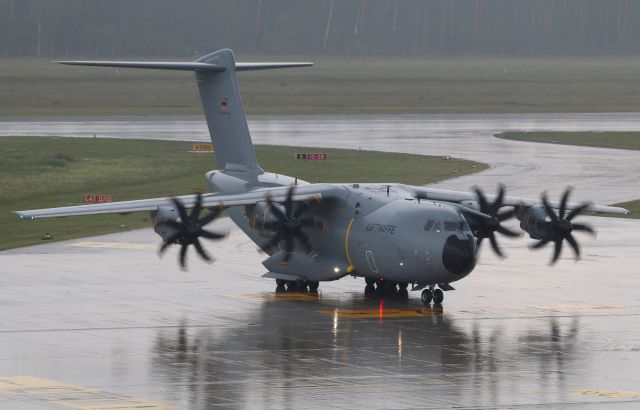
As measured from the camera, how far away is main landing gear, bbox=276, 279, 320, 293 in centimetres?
4122

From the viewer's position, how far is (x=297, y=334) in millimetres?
34531

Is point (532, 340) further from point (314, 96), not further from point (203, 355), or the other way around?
point (314, 96)

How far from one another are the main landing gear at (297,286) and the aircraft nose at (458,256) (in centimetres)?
527

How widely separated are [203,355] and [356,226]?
9.33m

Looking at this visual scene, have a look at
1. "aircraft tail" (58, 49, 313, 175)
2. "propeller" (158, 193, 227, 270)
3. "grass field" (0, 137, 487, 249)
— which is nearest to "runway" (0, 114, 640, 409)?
"propeller" (158, 193, 227, 270)

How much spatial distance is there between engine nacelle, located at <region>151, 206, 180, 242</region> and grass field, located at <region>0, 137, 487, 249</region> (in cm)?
1327

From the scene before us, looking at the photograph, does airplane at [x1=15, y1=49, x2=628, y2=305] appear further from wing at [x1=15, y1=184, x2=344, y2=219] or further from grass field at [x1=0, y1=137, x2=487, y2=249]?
grass field at [x1=0, y1=137, x2=487, y2=249]

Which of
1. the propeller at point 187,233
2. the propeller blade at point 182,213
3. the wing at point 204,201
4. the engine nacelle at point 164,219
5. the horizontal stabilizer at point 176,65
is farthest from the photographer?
the horizontal stabilizer at point 176,65

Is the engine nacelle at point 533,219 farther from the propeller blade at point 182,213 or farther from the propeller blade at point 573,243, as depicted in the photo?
the propeller blade at point 182,213

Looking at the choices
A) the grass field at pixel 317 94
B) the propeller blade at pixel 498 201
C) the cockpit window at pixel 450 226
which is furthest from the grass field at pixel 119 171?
the grass field at pixel 317 94

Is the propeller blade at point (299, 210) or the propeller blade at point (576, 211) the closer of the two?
the propeller blade at point (299, 210)

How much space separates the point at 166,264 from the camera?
152 feet

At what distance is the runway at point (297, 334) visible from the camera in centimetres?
2761

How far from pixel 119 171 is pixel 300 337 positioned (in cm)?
4208
